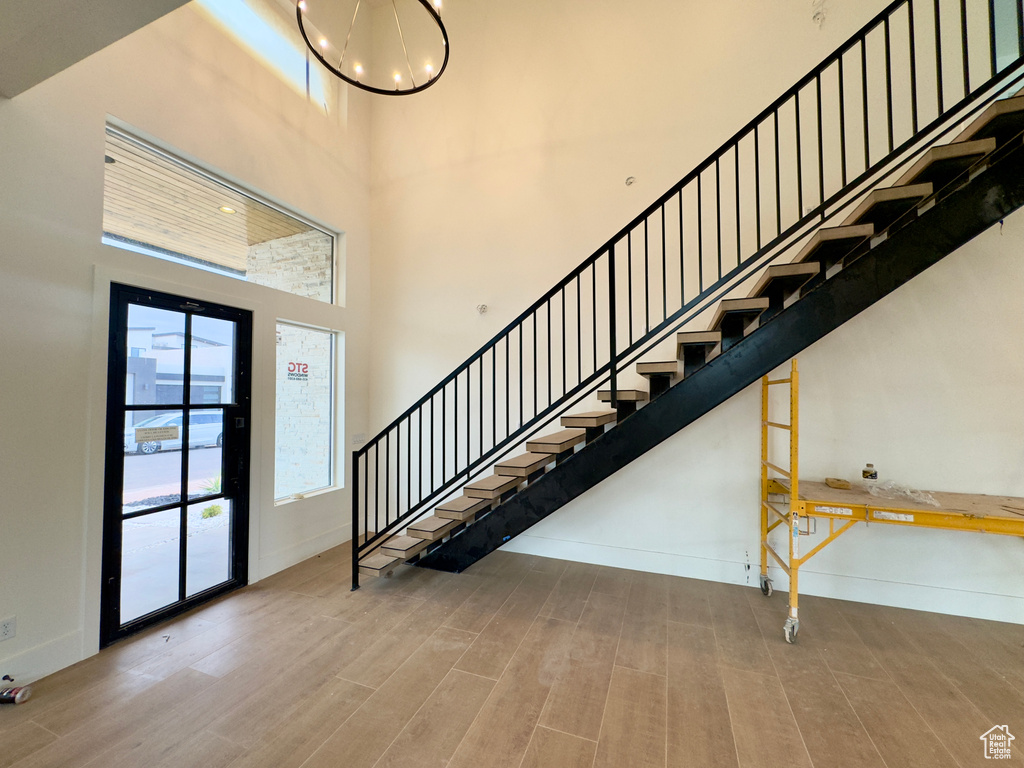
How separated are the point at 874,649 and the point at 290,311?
4953mm

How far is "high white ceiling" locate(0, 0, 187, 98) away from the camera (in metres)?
1.51

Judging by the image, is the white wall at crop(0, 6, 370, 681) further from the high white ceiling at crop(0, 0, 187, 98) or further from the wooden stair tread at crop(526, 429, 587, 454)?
the wooden stair tread at crop(526, 429, 587, 454)

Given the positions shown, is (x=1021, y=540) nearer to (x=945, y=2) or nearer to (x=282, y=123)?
(x=945, y=2)

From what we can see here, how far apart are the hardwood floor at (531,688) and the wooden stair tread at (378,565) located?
232 mm

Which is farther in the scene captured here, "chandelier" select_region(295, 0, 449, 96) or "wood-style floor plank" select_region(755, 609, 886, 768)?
"chandelier" select_region(295, 0, 449, 96)

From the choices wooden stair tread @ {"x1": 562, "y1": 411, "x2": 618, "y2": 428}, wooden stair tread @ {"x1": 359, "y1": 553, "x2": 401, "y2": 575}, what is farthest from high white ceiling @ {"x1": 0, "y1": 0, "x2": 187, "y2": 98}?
wooden stair tread @ {"x1": 359, "y1": 553, "x2": 401, "y2": 575}

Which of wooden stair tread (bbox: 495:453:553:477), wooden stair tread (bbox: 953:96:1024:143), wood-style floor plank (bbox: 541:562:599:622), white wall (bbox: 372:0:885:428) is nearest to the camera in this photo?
wooden stair tread (bbox: 953:96:1024:143)

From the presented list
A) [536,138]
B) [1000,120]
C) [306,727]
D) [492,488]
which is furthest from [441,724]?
[536,138]

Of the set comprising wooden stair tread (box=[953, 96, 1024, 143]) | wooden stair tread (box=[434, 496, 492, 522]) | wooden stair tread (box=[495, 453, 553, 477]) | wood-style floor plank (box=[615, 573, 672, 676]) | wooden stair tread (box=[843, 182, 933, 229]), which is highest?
wooden stair tread (box=[953, 96, 1024, 143])

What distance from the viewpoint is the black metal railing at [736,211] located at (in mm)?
2607

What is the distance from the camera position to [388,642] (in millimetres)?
2438

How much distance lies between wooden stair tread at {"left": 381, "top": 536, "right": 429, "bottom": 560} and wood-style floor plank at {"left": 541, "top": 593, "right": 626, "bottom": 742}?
53.8 inches

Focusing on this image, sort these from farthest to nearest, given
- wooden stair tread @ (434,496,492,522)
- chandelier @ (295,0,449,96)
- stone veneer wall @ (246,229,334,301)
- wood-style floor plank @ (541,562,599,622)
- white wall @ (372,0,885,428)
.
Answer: chandelier @ (295,0,449,96) < stone veneer wall @ (246,229,334,301) < white wall @ (372,0,885,428) < wooden stair tread @ (434,496,492,522) < wood-style floor plank @ (541,562,599,622)

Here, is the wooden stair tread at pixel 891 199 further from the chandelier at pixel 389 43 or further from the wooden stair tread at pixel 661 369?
the chandelier at pixel 389 43
